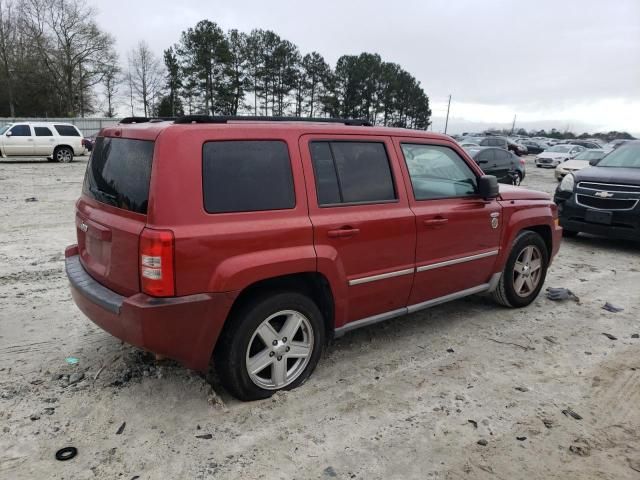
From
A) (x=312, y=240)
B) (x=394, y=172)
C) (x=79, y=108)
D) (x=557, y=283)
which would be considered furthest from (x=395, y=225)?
(x=79, y=108)

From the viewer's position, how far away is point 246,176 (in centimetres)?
297

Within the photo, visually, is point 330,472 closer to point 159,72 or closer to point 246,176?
point 246,176

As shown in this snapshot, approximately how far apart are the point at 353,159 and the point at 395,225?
59 centimetres

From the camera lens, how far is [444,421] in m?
3.07

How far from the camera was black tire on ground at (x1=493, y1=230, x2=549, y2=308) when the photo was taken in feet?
15.8

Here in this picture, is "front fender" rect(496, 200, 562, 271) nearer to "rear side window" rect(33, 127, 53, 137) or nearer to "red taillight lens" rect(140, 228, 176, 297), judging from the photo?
"red taillight lens" rect(140, 228, 176, 297)

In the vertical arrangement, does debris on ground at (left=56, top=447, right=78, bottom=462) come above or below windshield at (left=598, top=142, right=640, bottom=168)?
below

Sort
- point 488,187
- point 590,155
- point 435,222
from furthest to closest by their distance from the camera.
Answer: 1. point 590,155
2. point 488,187
3. point 435,222

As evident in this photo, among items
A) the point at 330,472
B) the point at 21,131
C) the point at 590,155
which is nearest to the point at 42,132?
the point at 21,131

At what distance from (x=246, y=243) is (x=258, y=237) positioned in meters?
0.09

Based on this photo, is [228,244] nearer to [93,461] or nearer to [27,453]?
[93,461]

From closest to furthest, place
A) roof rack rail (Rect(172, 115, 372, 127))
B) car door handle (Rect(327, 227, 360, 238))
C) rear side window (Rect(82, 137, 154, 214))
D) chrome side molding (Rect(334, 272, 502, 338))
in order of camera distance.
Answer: rear side window (Rect(82, 137, 154, 214))
roof rack rail (Rect(172, 115, 372, 127))
car door handle (Rect(327, 227, 360, 238))
chrome side molding (Rect(334, 272, 502, 338))

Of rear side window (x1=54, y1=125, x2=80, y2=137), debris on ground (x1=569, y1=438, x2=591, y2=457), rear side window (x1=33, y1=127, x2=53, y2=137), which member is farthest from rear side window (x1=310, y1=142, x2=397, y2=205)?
rear side window (x1=54, y1=125, x2=80, y2=137)

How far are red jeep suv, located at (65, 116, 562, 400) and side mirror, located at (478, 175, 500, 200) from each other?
0.09ft
